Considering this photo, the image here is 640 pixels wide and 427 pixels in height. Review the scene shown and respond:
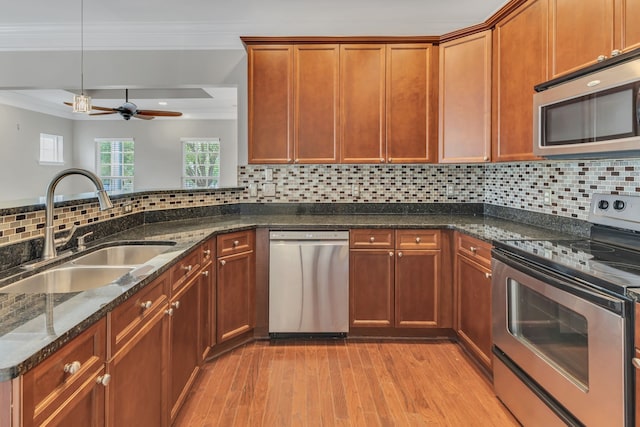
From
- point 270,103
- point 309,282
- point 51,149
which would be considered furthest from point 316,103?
point 51,149

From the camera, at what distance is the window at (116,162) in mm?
8312

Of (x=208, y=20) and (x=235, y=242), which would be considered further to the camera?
(x=208, y=20)

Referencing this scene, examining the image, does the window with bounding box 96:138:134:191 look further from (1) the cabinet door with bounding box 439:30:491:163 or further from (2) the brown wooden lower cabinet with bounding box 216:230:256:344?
(1) the cabinet door with bounding box 439:30:491:163

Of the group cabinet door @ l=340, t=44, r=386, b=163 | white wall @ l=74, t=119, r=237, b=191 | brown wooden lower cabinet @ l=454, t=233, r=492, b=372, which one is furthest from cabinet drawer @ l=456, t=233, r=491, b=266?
white wall @ l=74, t=119, r=237, b=191

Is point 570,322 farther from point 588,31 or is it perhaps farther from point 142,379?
point 142,379

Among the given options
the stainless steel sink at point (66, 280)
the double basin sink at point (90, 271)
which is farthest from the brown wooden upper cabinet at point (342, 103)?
the stainless steel sink at point (66, 280)

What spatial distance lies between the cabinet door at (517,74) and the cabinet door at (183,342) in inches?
83.9

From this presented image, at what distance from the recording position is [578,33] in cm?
203

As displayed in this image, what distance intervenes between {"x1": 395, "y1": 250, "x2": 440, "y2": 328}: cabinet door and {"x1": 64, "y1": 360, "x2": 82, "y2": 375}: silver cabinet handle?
2310mm

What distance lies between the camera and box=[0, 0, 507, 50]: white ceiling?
10.4 feet

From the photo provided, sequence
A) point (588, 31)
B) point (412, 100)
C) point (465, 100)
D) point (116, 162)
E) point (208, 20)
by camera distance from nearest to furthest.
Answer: point (588, 31), point (465, 100), point (412, 100), point (208, 20), point (116, 162)

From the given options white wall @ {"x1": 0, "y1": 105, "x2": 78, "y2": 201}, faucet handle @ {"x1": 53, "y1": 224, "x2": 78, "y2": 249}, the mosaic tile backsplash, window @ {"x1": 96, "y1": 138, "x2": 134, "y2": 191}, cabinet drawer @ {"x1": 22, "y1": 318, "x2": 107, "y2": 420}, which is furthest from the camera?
window @ {"x1": 96, "y1": 138, "x2": 134, "y2": 191}

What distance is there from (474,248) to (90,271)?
7.05 ft

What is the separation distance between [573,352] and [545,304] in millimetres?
238
